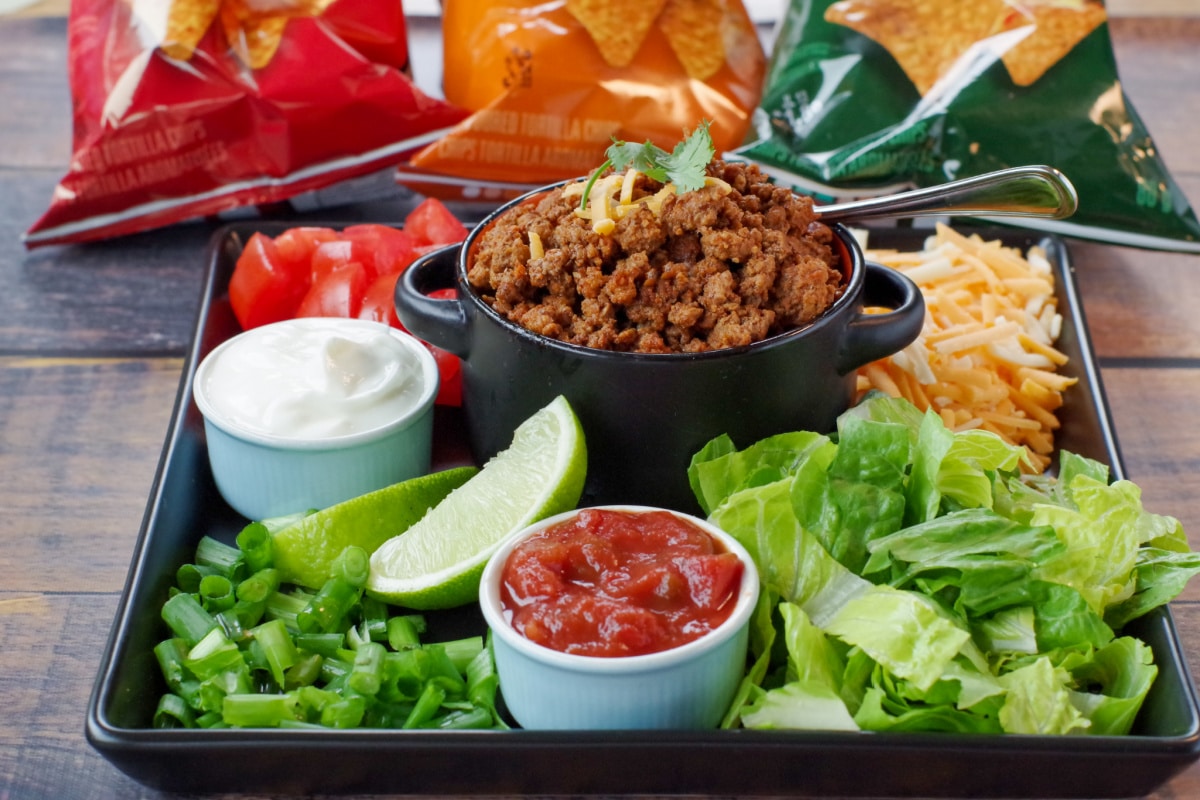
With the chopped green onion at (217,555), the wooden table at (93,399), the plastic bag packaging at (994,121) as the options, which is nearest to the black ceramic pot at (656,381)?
the chopped green onion at (217,555)

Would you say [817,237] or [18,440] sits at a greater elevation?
[817,237]

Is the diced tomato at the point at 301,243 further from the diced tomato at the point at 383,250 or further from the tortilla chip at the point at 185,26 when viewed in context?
the tortilla chip at the point at 185,26

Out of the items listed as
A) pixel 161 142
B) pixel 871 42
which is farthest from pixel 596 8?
pixel 161 142

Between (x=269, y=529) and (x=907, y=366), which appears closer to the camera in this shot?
(x=269, y=529)

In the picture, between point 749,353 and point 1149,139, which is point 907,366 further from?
point 1149,139

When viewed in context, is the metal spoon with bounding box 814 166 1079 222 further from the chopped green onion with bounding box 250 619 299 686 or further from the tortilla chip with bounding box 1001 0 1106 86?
the chopped green onion with bounding box 250 619 299 686

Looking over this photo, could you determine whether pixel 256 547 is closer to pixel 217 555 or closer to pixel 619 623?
pixel 217 555

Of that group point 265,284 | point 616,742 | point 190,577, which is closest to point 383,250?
point 265,284
